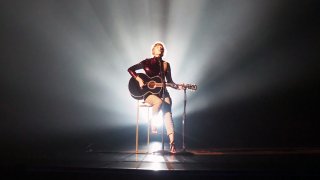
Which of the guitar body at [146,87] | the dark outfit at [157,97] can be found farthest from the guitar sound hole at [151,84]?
the dark outfit at [157,97]

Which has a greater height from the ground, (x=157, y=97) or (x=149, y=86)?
(x=149, y=86)

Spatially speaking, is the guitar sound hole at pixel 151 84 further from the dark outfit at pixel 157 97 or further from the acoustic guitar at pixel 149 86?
the dark outfit at pixel 157 97

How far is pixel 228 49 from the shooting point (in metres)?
5.50

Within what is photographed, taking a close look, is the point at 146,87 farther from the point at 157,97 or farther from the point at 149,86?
the point at 157,97

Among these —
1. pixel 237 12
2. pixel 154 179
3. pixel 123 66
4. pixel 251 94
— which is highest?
pixel 237 12

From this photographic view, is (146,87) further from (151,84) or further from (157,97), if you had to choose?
(157,97)

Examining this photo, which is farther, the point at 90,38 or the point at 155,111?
the point at 90,38

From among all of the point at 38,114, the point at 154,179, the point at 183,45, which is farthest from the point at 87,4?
the point at 154,179

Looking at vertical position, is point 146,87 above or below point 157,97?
above

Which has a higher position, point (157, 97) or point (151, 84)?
point (151, 84)

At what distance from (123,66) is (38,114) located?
1.91 meters

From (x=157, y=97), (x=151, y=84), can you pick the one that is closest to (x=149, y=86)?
(x=151, y=84)

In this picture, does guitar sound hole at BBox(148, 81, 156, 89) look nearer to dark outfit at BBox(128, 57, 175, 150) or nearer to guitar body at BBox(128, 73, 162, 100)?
guitar body at BBox(128, 73, 162, 100)

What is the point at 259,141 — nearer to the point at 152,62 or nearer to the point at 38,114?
the point at 152,62
